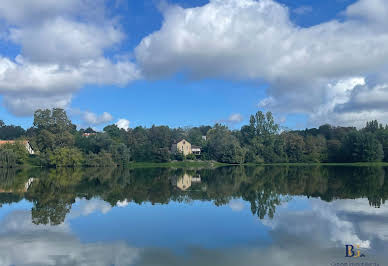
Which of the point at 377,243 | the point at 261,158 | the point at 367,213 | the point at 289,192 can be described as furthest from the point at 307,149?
the point at 377,243

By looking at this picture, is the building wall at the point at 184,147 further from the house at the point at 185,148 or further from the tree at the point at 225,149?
the tree at the point at 225,149

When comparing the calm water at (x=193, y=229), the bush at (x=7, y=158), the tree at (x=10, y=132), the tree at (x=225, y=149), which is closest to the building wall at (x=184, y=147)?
the tree at (x=225, y=149)

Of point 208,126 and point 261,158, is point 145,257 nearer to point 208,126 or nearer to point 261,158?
point 261,158

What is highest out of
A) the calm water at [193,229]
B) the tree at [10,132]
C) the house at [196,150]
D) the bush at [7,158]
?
the tree at [10,132]

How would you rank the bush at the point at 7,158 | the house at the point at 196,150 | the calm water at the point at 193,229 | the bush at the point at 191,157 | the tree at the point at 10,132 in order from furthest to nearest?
1. the tree at the point at 10,132
2. the house at the point at 196,150
3. the bush at the point at 191,157
4. the bush at the point at 7,158
5. the calm water at the point at 193,229

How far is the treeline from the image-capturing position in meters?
74.6

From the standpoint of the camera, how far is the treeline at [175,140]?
74.6m

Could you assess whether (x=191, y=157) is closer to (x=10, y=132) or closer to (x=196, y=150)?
(x=196, y=150)

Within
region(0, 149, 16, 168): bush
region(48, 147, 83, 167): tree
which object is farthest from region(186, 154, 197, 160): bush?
region(0, 149, 16, 168): bush

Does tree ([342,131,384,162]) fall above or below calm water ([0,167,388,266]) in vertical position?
above

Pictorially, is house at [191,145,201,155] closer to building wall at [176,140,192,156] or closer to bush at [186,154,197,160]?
building wall at [176,140,192,156]

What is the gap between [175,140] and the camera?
349 ft

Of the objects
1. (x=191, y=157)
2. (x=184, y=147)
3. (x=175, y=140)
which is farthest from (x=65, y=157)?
(x=175, y=140)

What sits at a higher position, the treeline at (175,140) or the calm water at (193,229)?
the treeline at (175,140)
